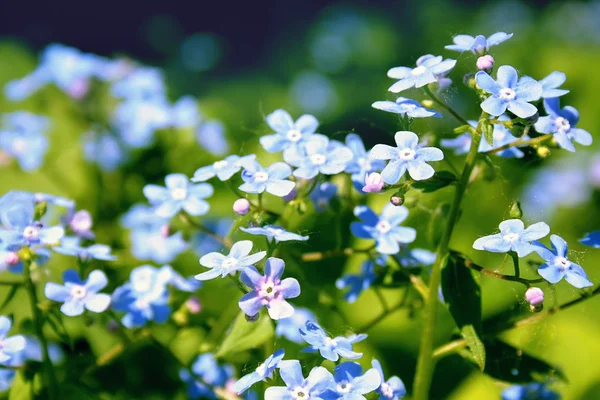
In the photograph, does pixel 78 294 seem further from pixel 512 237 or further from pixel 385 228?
pixel 512 237

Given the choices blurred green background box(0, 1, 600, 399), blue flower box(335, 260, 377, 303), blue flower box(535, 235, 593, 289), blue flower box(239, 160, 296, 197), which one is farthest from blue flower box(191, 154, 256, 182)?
blue flower box(535, 235, 593, 289)

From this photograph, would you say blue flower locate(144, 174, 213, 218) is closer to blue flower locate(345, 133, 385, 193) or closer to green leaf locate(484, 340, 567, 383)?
blue flower locate(345, 133, 385, 193)

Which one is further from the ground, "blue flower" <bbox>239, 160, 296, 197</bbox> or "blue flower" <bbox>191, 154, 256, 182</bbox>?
"blue flower" <bbox>239, 160, 296, 197</bbox>

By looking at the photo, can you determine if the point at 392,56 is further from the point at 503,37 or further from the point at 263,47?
the point at 503,37

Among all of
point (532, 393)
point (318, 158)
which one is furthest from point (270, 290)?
point (532, 393)

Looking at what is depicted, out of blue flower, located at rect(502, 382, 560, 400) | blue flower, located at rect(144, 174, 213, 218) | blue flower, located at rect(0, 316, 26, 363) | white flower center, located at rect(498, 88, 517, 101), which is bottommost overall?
blue flower, located at rect(502, 382, 560, 400)

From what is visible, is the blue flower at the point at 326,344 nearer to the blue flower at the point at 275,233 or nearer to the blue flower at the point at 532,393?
the blue flower at the point at 275,233
